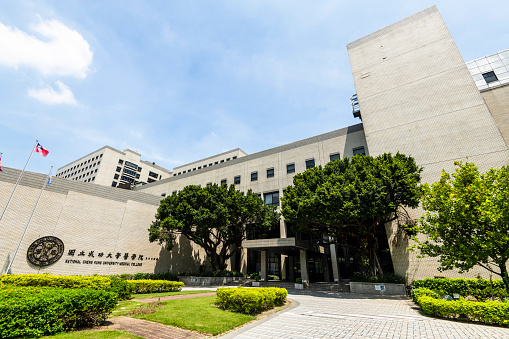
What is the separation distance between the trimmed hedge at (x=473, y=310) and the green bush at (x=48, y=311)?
1352 centimetres

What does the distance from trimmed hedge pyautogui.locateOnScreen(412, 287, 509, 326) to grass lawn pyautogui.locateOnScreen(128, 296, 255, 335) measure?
834 centimetres

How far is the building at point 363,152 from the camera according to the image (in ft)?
73.4

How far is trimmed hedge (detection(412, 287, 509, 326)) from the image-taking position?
9242 millimetres

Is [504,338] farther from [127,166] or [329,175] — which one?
[127,166]

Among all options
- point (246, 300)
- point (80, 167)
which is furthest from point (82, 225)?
point (80, 167)

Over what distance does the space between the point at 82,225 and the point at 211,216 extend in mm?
12953

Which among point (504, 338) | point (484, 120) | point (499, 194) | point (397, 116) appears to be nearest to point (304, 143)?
point (397, 116)

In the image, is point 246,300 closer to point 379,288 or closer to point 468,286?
point 379,288

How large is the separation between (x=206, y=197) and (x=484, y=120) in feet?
94.8

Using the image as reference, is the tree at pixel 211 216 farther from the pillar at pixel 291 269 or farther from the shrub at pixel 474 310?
the shrub at pixel 474 310

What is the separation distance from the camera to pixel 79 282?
14.9 metres

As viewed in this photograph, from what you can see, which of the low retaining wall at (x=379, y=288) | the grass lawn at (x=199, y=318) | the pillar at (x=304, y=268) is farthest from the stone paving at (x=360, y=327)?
the pillar at (x=304, y=268)

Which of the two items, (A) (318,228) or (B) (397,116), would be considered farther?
(B) (397,116)

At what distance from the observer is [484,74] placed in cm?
3100
